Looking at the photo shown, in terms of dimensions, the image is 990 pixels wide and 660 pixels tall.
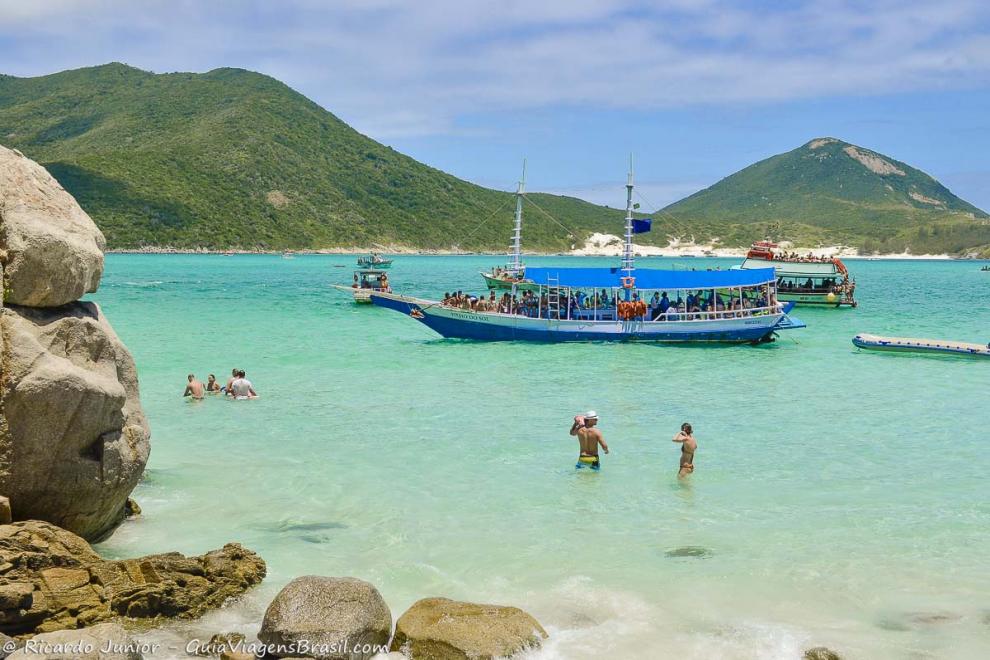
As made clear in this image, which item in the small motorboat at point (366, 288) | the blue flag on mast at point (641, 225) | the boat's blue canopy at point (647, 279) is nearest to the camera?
the boat's blue canopy at point (647, 279)

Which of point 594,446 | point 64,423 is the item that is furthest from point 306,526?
point 594,446

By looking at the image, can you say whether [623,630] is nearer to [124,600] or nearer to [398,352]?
[124,600]

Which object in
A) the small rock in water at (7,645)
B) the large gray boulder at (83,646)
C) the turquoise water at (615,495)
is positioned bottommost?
the turquoise water at (615,495)

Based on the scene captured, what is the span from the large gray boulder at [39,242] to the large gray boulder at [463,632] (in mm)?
5286

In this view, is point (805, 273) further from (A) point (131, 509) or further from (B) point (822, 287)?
(A) point (131, 509)

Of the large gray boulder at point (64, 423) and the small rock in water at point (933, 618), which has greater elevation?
the large gray boulder at point (64, 423)

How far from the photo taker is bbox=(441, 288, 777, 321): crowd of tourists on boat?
32312mm

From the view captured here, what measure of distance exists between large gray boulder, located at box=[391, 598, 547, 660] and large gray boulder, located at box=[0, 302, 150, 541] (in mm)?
3876

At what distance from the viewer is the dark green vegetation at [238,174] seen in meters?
126

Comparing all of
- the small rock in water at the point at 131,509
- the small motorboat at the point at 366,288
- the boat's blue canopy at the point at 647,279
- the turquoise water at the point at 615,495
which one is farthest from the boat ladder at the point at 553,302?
the small rock in water at the point at 131,509

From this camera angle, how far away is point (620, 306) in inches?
1253

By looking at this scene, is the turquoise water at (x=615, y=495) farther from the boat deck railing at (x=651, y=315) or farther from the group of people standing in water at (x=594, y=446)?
the boat deck railing at (x=651, y=315)

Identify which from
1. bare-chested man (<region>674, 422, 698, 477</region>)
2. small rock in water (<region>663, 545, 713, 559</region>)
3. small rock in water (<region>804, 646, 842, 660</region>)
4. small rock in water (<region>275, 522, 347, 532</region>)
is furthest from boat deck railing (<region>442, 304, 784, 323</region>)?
small rock in water (<region>804, 646, 842, 660</region>)

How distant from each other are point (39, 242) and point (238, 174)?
137 meters
